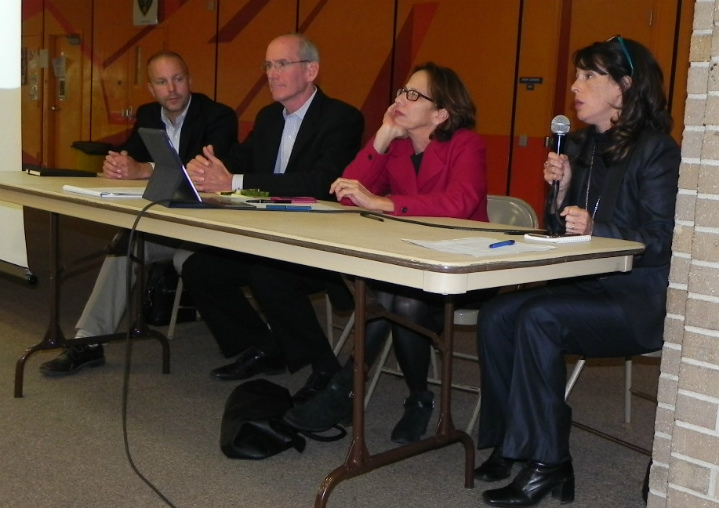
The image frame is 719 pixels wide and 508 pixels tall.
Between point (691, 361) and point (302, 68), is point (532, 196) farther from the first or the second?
point (691, 361)

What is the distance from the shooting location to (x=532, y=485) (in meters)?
2.32

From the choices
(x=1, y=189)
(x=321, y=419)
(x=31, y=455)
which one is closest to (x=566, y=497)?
(x=321, y=419)

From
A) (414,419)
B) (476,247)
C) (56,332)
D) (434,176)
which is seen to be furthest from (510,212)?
(56,332)

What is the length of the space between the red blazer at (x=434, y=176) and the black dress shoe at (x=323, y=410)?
23.1 inches

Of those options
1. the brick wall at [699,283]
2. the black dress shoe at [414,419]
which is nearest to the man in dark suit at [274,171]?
the black dress shoe at [414,419]

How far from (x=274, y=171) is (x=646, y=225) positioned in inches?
70.2

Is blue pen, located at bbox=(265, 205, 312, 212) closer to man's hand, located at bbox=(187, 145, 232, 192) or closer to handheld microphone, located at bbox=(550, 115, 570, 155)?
man's hand, located at bbox=(187, 145, 232, 192)

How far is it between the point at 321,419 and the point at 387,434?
0.32m

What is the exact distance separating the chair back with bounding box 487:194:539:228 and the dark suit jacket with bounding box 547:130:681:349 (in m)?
0.64

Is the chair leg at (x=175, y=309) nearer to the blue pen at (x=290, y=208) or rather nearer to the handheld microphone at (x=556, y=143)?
the blue pen at (x=290, y=208)

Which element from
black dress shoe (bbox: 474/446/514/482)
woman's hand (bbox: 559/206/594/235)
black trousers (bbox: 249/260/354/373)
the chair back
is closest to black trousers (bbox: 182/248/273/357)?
black trousers (bbox: 249/260/354/373)

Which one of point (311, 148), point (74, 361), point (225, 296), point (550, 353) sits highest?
point (311, 148)

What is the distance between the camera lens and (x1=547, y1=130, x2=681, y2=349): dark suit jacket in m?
2.30

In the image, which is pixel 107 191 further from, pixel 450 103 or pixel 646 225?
pixel 646 225
